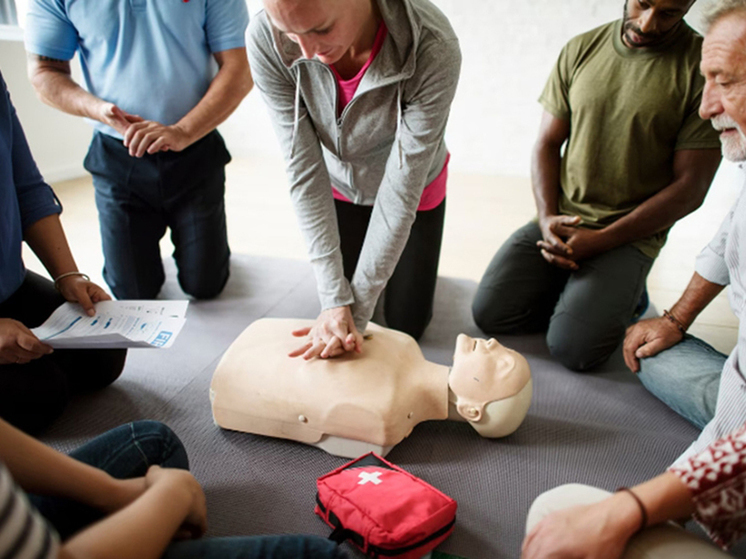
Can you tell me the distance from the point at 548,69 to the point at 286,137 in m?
2.72

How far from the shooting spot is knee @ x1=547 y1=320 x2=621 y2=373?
1.67m

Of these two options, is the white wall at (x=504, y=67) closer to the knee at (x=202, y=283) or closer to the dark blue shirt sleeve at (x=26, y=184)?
the knee at (x=202, y=283)

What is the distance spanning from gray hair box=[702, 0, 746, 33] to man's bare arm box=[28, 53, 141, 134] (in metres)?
1.54

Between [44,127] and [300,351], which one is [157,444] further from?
[44,127]

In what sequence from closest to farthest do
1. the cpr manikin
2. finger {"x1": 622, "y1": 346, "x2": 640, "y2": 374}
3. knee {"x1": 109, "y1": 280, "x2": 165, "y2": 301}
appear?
the cpr manikin < finger {"x1": 622, "y1": 346, "x2": 640, "y2": 374} < knee {"x1": 109, "y1": 280, "x2": 165, "y2": 301}

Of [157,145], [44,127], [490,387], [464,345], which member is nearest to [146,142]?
[157,145]

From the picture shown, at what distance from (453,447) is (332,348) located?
14.9 inches

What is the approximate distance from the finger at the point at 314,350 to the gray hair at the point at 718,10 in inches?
40.8

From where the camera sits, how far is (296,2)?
996mm

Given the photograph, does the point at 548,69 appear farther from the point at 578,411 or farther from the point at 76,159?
the point at 76,159

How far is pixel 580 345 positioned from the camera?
1.67 metres

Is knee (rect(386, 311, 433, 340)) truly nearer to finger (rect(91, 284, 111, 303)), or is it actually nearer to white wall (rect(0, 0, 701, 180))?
finger (rect(91, 284, 111, 303))

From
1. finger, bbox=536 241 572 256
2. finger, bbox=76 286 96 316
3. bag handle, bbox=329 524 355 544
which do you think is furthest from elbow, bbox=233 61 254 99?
bag handle, bbox=329 524 355 544

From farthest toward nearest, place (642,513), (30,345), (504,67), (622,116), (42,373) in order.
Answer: (504,67) < (622,116) < (42,373) < (30,345) < (642,513)
